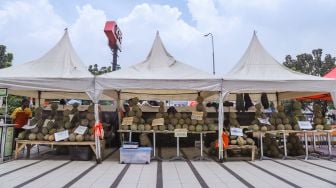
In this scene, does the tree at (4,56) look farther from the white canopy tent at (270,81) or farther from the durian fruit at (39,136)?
the white canopy tent at (270,81)

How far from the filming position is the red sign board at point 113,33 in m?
27.0

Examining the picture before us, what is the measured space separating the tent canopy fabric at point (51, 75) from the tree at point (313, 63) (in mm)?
19411

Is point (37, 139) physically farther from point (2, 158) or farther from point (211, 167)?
point (211, 167)

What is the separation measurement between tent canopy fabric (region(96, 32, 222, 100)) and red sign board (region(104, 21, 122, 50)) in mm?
19033

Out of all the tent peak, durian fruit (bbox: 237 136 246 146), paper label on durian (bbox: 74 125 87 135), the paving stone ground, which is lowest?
the paving stone ground

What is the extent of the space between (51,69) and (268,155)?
21.6 feet

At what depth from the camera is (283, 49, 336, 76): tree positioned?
23.3 m

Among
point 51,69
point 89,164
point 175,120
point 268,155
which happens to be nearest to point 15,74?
point 51,69

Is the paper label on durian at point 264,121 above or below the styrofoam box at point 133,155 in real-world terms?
above

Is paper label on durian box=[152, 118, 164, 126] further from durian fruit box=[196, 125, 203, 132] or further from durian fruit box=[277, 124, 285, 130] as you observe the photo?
durian fruit box=[277, 124, 285, 130]

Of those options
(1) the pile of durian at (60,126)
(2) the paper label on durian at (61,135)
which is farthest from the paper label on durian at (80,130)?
(2) the paper label on durian at (61,135)

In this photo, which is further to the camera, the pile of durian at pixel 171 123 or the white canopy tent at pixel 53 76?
the pile of durian at pixel 171 123

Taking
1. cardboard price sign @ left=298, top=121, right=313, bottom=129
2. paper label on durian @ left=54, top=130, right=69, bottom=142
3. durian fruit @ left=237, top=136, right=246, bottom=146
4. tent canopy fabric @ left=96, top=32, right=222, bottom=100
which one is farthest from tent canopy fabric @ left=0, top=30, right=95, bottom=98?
cardboard price sign @ left=298, top=121, right=313, bottom=129

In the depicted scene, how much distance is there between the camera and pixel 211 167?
739 centimetres
